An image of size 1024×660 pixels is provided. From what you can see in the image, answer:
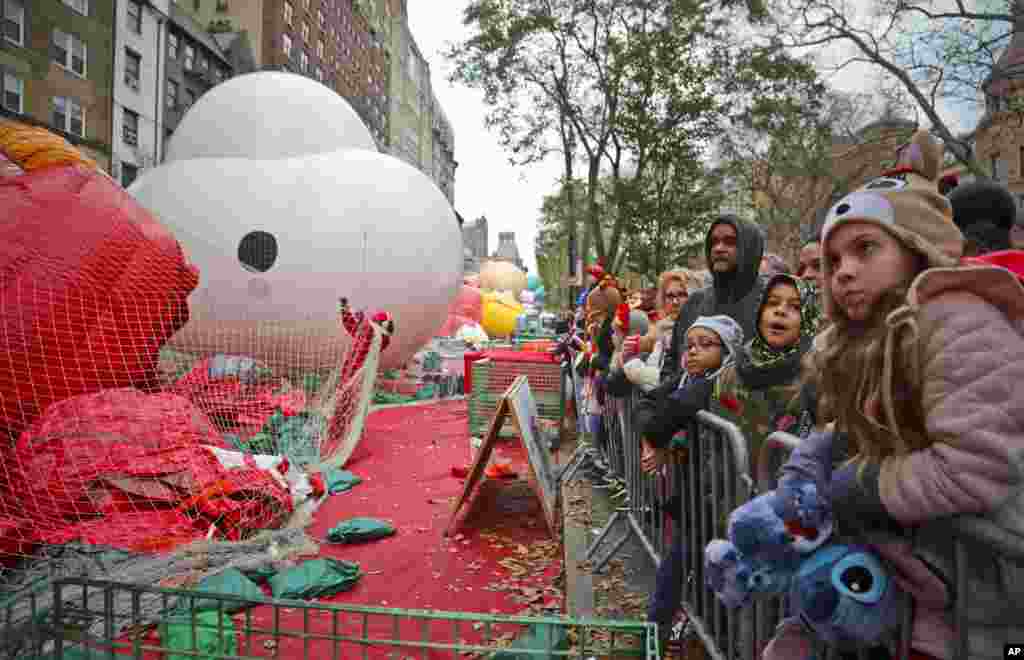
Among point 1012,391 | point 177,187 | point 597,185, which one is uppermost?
point 597,185

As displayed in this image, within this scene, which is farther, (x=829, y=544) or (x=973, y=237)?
(x=973, y=237)

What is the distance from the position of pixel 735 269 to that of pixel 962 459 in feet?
7.34

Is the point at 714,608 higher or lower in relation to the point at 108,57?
lower

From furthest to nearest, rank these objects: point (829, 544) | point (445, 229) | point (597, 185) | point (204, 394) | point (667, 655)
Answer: point (597, 185) → point (445, 229) → point (204, 394) → point (667, 655) → point (829, 544)

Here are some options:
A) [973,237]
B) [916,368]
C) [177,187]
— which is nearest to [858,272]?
[916,368]

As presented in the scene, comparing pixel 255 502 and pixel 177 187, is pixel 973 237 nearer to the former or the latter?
pixel 255 502

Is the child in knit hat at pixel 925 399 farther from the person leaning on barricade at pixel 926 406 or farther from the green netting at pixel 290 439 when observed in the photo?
the green netting at pixel 290 439

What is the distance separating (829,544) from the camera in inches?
58.4

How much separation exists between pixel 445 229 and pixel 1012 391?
1072cm

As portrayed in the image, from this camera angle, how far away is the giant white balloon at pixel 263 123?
10.6 meters

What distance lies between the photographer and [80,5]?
16.3 metres

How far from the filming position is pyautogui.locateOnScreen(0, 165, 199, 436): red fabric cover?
4.76m

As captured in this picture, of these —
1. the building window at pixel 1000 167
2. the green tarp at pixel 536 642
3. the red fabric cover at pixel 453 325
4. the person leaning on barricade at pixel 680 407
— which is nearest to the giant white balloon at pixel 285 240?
the person leaning on barricade at pixel 680 407

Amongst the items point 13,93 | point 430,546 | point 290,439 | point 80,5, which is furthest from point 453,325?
point 430,546
